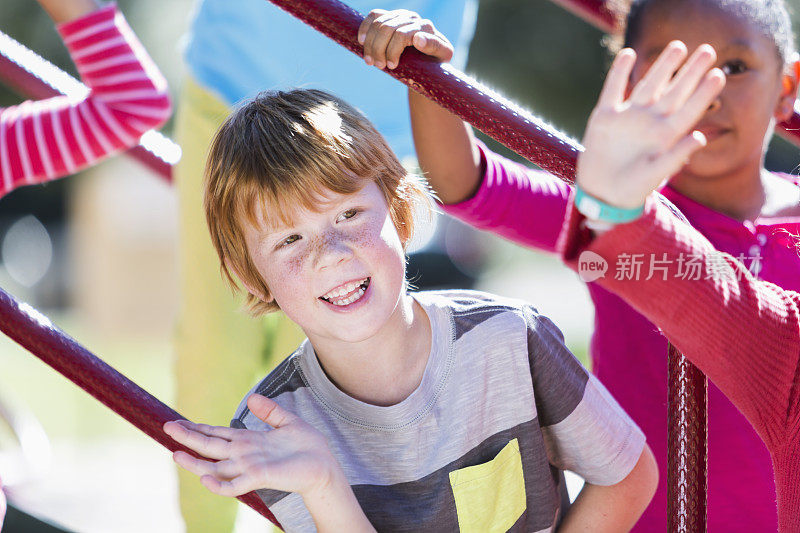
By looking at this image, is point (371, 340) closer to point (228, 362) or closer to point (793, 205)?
point (228, 362)

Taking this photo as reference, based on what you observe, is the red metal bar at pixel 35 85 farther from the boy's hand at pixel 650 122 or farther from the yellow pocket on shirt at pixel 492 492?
the boy's hand at pixel 650 122

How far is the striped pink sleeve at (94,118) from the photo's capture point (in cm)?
133

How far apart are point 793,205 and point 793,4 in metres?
0.27

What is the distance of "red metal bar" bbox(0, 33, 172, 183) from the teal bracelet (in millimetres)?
1034

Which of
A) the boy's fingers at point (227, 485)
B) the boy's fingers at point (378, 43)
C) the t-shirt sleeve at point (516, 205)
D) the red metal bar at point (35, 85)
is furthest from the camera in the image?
the red metal bar at point (35, 85)

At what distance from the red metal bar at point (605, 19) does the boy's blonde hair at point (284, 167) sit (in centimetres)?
34

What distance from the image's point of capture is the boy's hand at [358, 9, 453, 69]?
841 millimetres

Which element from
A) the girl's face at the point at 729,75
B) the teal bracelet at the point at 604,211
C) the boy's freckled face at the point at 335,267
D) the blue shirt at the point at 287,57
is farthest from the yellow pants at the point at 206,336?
the teal bracelet at the point at 604,211

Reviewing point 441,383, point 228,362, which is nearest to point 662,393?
point 441,383

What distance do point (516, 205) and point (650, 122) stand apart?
0.65 metres

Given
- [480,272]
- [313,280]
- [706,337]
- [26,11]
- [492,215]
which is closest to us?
[706,337]

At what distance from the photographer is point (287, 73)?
1.30 metres

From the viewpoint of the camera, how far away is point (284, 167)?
0.94 m

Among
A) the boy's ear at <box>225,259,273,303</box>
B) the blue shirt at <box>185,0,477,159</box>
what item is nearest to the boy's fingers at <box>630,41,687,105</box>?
the boy's ear at <box>225,259,273,303</box>
